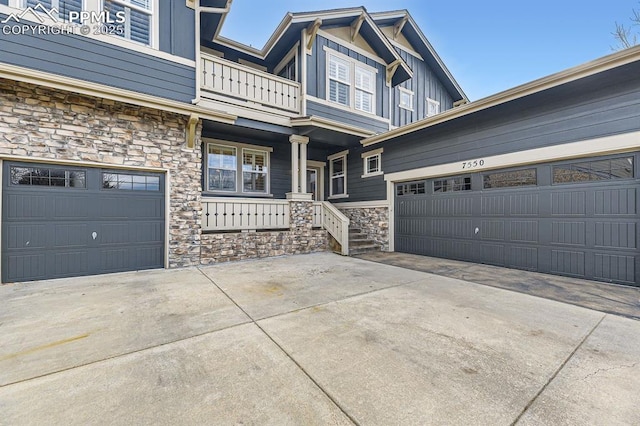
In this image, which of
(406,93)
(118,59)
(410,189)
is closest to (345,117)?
(410,189)

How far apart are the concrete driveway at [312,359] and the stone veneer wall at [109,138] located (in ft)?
7.97

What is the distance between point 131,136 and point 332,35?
22.4ft

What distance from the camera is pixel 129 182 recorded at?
5836 mm

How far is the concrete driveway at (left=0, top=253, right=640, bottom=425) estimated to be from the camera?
5.70 feet

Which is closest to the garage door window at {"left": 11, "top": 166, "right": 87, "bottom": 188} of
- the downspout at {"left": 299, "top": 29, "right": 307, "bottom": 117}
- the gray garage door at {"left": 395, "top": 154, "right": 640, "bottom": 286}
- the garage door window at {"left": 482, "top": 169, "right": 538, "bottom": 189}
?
the downspout at {"left": 299, "top": 29, "right": 307, "bottom": 117}

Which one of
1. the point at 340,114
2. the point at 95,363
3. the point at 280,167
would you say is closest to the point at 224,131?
the point at 280,167

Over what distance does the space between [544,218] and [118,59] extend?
9.42 m

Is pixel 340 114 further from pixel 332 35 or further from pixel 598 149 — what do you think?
pixel 598 149

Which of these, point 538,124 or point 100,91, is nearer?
point 100,91

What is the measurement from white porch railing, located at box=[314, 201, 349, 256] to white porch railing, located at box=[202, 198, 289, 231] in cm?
131

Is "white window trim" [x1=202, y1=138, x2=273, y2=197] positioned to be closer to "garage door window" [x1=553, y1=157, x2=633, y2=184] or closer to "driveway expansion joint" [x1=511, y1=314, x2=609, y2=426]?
"garage door window" [x1=553, y1=157, x2=633, y2=184]

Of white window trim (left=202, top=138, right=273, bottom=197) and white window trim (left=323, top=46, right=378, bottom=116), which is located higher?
white window trim (left=323, top=46, right=378, bottom=116)

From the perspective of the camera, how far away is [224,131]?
26.7ft

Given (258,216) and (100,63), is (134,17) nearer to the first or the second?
(100,63)
